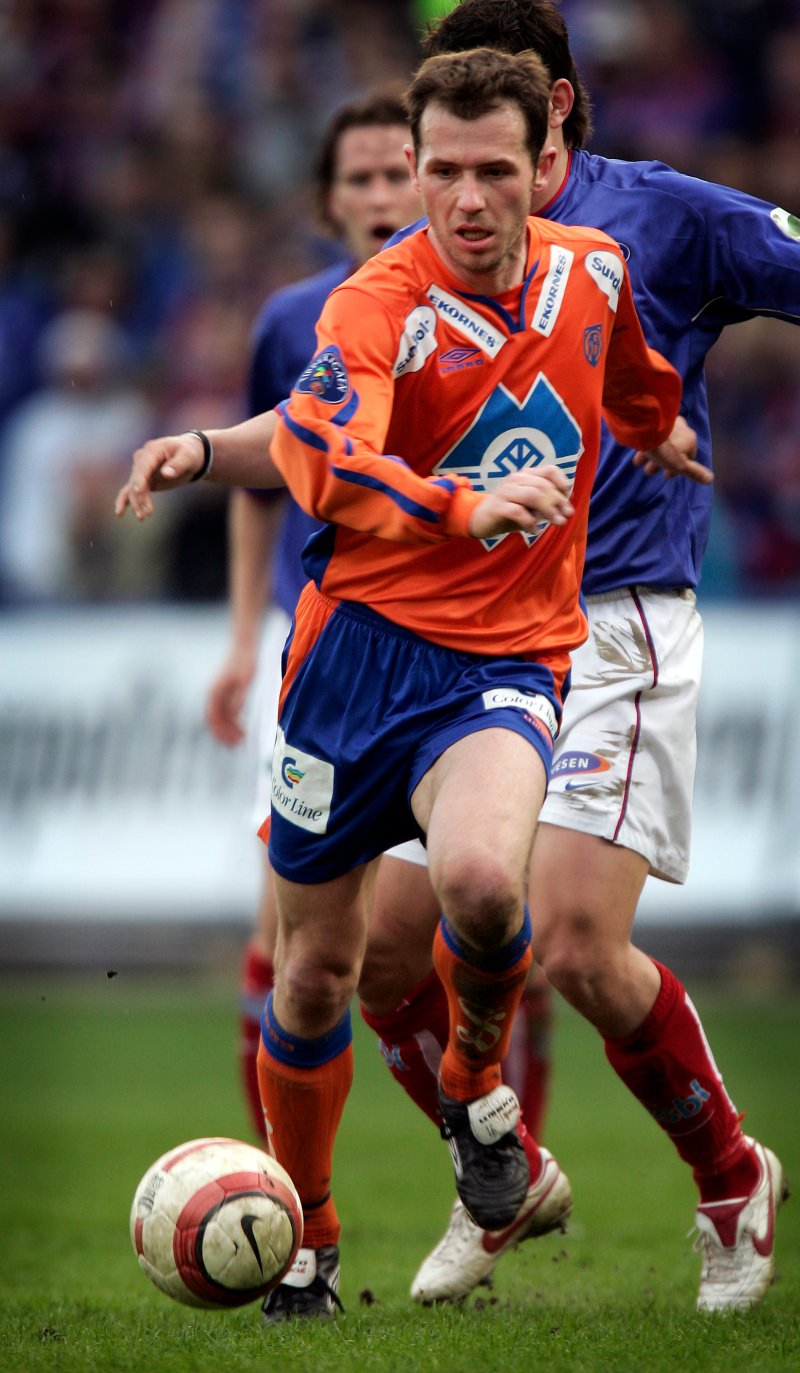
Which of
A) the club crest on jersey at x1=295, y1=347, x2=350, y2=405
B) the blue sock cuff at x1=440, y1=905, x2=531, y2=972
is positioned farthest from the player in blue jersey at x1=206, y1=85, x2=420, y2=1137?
the club crest on jersey at x1=295, y1=347, x2=350, y2=405

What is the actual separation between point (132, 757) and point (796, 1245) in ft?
17.5

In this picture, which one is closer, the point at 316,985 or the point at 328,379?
the point at 328,379

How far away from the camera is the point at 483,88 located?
3.79 metres

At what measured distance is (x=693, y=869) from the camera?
368 inches

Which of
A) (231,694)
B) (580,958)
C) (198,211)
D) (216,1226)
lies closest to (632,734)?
(580,958)

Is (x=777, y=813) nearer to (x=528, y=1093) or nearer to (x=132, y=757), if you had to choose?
(x=132, y=757)

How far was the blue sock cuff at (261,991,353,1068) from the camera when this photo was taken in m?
4.22

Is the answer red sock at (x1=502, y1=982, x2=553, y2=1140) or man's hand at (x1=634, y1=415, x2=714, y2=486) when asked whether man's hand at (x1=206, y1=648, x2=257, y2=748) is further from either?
man's hand at (x1=634, y1=415, x2=714, y2=486)

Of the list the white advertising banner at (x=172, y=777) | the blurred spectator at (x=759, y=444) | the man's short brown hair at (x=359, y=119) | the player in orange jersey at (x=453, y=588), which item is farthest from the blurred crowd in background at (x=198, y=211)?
the player in orange jersey at (x=453, y=588)

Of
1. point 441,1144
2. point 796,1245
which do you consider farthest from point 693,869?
point 796,1245

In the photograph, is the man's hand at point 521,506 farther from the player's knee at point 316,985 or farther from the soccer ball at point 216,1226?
the soccer ball at point 216,1226

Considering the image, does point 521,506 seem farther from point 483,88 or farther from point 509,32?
point 509,32

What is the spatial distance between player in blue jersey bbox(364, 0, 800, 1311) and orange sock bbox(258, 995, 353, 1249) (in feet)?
1.36

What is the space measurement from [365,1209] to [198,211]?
8.78 m
